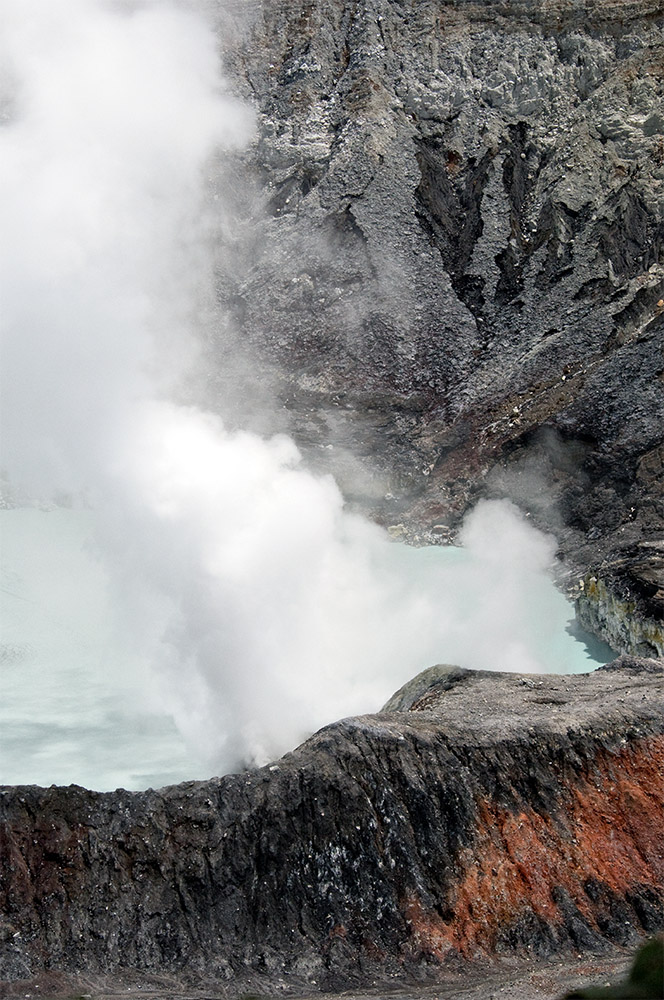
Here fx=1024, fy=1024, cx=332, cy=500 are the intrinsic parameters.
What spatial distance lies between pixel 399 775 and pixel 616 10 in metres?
24.7

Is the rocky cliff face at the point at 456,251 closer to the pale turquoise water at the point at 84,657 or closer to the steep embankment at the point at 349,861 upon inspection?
the pale turquoise water at the point at 84,657

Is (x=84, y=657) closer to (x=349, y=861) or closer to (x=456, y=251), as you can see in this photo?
(x=349, y=861)

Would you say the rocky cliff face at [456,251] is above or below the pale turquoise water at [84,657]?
above

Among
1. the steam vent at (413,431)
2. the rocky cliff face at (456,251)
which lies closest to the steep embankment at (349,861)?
the steam vent at (413,431)

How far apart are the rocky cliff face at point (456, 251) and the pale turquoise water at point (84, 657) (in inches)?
118

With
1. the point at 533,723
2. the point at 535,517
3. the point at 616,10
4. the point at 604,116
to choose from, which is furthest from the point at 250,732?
the point at 616,10

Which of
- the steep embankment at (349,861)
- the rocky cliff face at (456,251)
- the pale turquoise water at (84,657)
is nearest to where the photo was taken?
the steep embankment at (349,861)

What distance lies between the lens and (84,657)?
50.9 feet

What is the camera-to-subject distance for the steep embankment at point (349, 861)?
7.28 meters

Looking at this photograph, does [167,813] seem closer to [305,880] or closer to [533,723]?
[305,880]

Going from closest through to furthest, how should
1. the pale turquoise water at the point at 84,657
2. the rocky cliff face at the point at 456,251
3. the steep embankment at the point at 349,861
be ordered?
the steep embankment at the point at 349,861
the pale turquoise water at the point at 84,657
the rocky cliff face at the point at 456,251

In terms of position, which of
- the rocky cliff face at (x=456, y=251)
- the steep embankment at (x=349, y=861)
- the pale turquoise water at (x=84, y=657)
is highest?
the rocky cliff face at (x=456, y=251)

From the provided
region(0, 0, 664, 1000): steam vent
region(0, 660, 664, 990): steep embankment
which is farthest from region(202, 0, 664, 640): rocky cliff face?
region(0, 660, 664, 990): steep embankment

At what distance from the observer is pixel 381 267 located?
24641 mm
